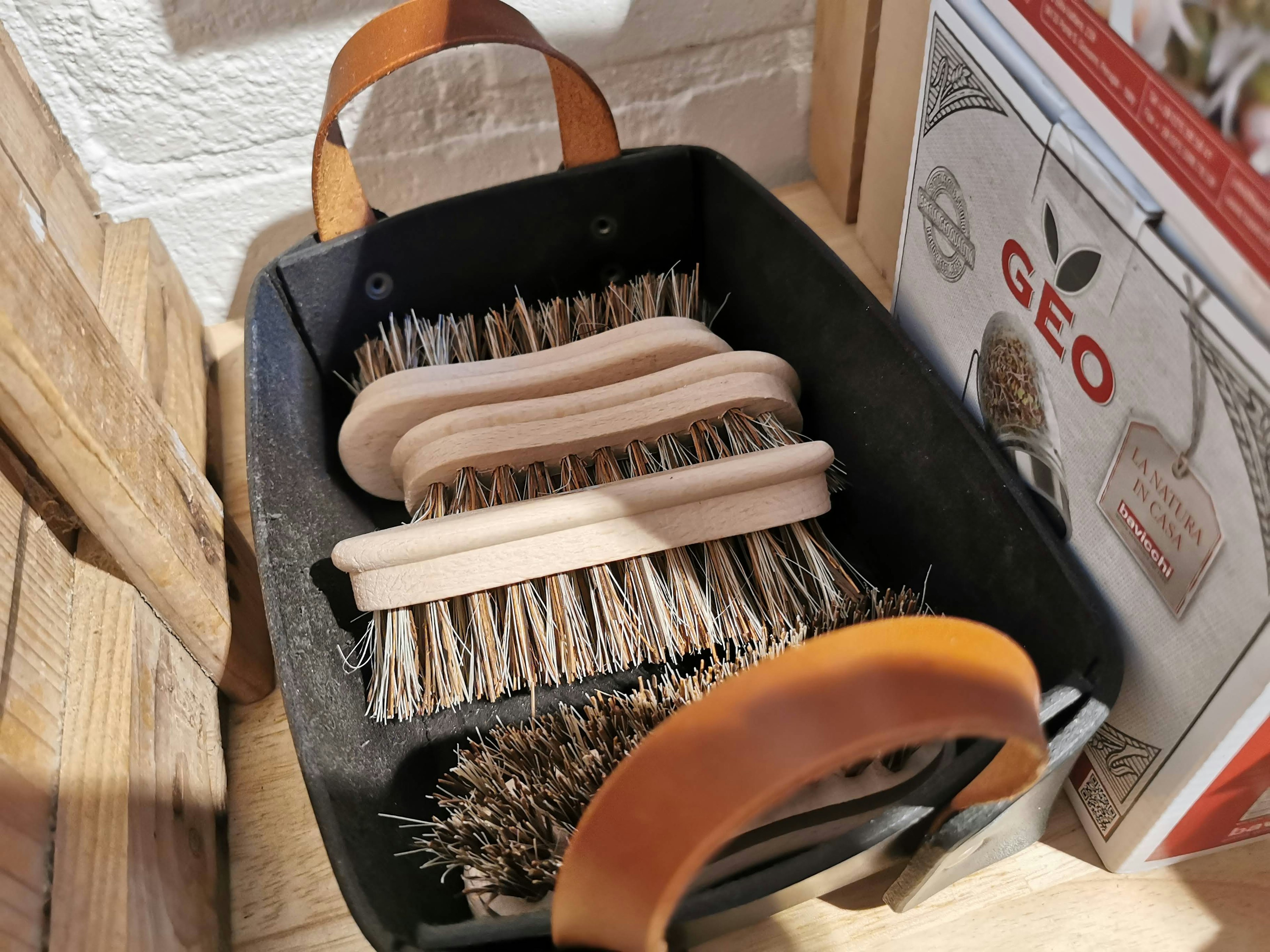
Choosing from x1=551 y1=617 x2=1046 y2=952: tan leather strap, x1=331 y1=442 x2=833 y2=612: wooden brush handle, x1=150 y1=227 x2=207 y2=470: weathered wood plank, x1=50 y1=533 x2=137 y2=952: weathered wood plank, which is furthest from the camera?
x1=150 y1=227 x2=207 y2=470: weathered wood plank

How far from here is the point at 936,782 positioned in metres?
0.32

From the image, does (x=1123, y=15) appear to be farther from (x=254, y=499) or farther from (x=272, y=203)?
(x=272, y=203)

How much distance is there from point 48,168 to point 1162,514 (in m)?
0.62

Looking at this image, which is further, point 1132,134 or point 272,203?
point 272,203

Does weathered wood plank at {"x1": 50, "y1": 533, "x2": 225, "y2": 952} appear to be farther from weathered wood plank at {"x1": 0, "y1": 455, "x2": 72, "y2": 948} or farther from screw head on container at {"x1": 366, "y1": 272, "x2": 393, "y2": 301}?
screw head on container at {"x1": 366, "y1": 272, "x2": 393, "y2": 301}

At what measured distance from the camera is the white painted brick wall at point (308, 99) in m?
0.58

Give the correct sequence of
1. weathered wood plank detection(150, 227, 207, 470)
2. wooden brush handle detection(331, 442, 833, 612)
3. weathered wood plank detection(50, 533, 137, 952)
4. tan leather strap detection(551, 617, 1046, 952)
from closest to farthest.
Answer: tan leather strap detection(551, 617, 1046, 952), weathered wood plank detection(50, 533, 137, 952), wooden brush handle detection(331, 442, 833, 612), weathered wood plank detection(150, 227, 207, 470)

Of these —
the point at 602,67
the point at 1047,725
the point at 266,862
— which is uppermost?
the point at 602,67

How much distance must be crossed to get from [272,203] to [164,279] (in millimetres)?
97

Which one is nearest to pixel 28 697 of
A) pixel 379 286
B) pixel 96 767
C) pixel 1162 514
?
pixel 96 767

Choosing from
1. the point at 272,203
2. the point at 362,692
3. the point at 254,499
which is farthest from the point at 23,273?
the point at 272,203

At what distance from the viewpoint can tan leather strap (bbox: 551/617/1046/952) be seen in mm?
221

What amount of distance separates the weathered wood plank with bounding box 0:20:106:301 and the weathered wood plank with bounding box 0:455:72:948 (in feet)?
0.63

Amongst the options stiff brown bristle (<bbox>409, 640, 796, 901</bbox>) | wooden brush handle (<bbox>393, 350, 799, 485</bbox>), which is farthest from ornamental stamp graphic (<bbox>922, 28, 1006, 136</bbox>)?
stiff brown bristle (<bbox>409, 640, 796, 901</bbox>)
